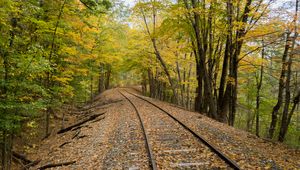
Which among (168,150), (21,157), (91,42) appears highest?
(91,42)

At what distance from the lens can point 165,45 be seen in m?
21.3

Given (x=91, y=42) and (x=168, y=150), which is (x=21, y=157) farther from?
(x=91, y=42)

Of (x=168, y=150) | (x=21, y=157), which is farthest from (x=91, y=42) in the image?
(x=168, y=150)

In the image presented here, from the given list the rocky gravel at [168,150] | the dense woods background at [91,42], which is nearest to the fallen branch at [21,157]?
the dense woods background at [91,42]

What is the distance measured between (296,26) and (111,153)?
8947 millimetres

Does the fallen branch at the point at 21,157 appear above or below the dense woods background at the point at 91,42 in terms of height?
below

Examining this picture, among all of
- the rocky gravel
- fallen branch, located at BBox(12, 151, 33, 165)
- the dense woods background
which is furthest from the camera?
fallen branch, located at BBox(12, 151, 33, 165)

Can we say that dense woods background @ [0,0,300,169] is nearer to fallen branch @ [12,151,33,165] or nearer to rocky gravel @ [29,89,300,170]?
fallen branch @ [12,151,33,165]

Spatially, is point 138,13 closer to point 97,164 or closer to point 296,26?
point 296,26

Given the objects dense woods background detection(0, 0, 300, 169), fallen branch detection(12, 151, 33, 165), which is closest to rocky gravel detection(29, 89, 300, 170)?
fallen branch detection(12, 151, 33, 165)

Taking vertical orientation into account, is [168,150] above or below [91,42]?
below

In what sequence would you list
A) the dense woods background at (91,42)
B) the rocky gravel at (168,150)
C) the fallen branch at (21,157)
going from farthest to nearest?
1. the fallen branch at (21,157)
2. the dense woods background at (91,42)
3. the rocky gravel at (168,150)

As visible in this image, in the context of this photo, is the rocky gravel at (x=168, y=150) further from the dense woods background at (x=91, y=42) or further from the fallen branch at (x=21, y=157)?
the dense woods background at (x=91, y=42)

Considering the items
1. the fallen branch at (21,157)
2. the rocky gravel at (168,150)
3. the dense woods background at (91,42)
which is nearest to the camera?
the rocky gravel at (168,150)
